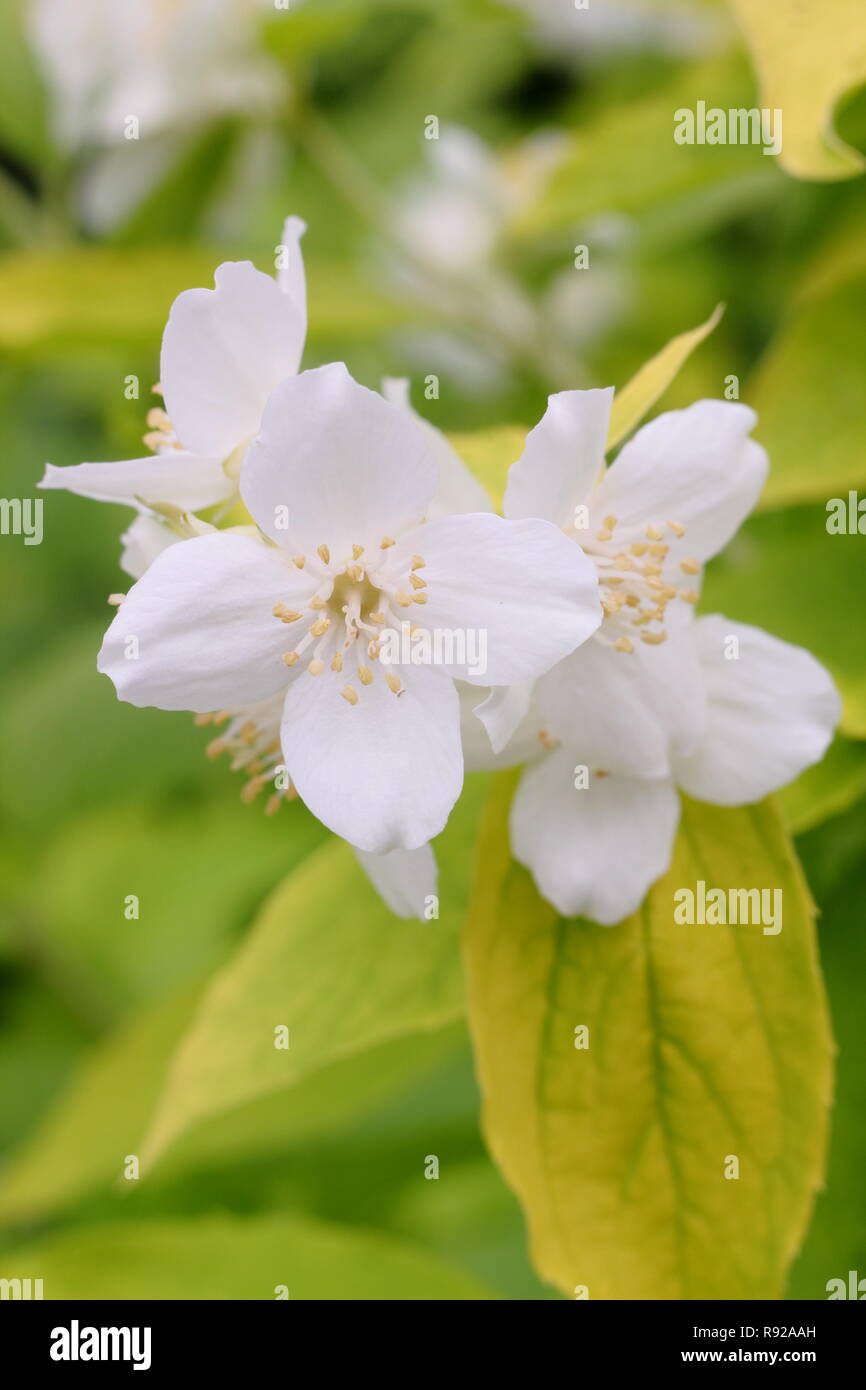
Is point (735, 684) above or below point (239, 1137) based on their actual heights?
above

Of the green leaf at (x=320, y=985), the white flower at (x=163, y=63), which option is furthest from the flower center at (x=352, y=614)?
the white flower at (x=163, y=63)

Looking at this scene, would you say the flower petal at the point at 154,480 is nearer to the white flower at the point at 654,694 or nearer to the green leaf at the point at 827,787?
the white flower at the point at 654,694

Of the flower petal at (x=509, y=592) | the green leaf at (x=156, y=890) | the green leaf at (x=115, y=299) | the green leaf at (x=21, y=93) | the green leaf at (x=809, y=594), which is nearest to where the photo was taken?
the flower petal at (x=509, y=592)

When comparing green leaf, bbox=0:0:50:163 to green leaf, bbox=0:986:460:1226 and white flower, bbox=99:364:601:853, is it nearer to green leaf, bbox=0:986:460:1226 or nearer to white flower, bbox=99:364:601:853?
green leaf, bbox=0:986:460:1226

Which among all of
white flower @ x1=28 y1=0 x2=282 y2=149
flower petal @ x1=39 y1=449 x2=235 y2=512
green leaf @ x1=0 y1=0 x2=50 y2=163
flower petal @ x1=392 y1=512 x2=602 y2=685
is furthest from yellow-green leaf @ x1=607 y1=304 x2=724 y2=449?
green leaf @ x1=0 y1=0 x2=50 y2=163

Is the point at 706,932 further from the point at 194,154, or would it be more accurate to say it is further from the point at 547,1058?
the point at 194,154

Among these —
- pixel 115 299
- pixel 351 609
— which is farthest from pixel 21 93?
pixel 351 609

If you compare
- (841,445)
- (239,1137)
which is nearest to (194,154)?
(841,445)
